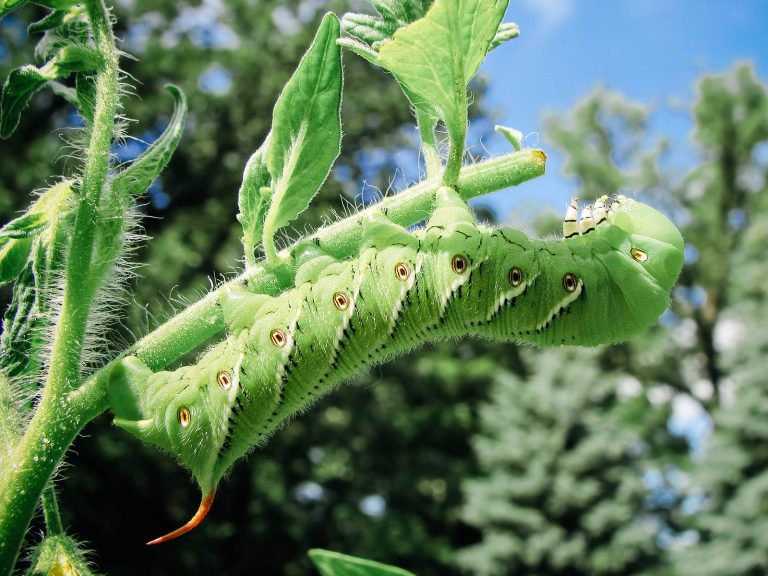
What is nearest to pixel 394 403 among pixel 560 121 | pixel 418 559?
pixel 418 559

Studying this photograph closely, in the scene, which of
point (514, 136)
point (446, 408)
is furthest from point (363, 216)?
point (446, 408)

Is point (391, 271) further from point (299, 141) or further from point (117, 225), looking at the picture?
point (117, 225)

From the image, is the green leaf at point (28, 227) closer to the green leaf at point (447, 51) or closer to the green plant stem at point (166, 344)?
the green plant stem at point (166, 344)

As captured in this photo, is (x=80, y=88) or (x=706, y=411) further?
(x=706, y=411)

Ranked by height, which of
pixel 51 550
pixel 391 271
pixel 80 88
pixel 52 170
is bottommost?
pixel 51 550

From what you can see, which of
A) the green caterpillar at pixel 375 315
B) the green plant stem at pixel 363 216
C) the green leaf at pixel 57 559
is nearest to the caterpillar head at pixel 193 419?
the green caterpillar at pixel 375 315

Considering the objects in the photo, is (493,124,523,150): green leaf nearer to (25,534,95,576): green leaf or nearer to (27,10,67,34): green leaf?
(27,10,67,34): green leaf

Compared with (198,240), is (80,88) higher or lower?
lower

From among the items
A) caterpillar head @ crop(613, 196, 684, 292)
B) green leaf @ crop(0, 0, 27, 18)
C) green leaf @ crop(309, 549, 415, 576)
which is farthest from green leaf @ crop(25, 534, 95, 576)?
caterpillar head @ crop(613, 196, 684, 292)
